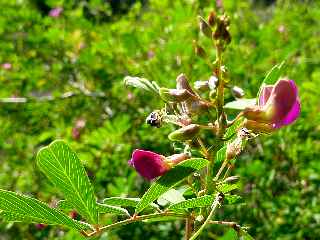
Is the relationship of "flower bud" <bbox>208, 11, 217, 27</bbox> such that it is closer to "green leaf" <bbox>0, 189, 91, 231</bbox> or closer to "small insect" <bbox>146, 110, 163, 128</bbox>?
"small insect" <bbox>146, 110, 163, 128</bbox>

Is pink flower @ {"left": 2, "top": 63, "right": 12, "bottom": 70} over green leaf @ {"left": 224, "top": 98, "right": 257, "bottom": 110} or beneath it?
beneath

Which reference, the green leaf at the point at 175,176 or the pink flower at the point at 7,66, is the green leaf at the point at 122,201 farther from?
the pink flower at the point at 7,66

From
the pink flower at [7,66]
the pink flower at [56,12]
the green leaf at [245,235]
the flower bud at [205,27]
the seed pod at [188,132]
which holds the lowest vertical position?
the pink flower at [7,66]

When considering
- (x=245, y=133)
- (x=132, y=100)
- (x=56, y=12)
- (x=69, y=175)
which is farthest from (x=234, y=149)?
(x=56, y=12)

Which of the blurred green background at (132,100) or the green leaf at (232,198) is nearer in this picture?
the green leaf at (232,198)

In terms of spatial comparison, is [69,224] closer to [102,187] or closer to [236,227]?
[236,227]

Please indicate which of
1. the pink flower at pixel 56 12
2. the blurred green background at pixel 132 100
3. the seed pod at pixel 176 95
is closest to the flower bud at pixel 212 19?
the seed pod at pixel 176 95

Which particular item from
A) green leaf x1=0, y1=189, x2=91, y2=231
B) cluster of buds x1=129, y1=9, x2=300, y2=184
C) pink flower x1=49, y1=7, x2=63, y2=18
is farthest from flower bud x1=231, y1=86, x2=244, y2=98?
pink flower x1=49, y1=7, x2=63, y2=18
